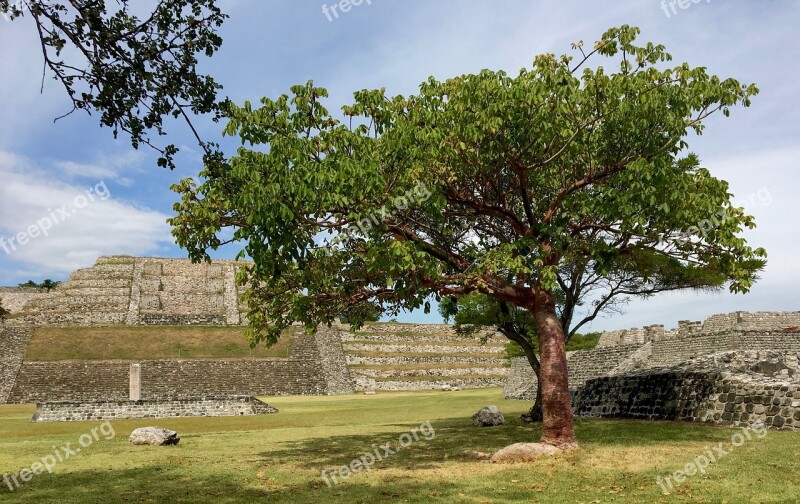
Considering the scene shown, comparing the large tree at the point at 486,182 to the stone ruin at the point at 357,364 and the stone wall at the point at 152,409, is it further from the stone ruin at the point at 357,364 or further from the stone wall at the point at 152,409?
the stone wall at the point at 152,409

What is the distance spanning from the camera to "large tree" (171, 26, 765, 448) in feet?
38.8

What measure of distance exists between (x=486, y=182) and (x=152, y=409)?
20.1 m

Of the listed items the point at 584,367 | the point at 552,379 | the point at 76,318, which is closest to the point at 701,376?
the point at 552,379

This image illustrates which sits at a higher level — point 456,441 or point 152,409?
point 152,409

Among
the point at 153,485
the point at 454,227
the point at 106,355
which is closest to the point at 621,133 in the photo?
the point at 454,227

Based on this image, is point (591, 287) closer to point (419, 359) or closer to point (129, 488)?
point (129, 488)

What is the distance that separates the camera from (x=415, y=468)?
11.6 metres

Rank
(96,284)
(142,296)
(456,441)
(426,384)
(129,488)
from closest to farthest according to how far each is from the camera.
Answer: (129,488)
(456,441)
(426,384)
(142,296)
(96,284)

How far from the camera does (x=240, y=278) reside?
15.0m

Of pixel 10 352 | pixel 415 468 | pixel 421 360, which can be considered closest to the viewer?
pixel 415 468

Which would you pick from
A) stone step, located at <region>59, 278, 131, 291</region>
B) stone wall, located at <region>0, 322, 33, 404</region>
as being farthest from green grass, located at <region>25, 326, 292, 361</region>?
stone step, located at <region>59, 278, 131, 291</region>

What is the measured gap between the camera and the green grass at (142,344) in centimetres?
4844

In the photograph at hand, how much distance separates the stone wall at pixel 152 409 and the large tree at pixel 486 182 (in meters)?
15.2

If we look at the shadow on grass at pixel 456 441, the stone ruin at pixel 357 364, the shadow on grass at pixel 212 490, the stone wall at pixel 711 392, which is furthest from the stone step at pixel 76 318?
the shadow on grass at pixel 212 490
